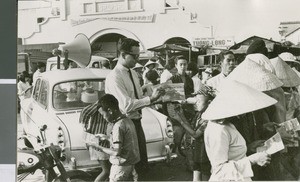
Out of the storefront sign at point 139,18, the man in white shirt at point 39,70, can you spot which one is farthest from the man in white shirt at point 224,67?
the man in white shirt at point 39,70

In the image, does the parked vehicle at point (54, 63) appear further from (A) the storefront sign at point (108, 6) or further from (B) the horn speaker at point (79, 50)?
(A) the storefront sign at point (108, 6)

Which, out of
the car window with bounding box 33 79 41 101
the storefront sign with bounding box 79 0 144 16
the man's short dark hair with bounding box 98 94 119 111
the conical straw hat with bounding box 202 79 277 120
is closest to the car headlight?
the conical straw hat with bounding box 202 79 277 120

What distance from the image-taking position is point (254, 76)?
3373 millimetres

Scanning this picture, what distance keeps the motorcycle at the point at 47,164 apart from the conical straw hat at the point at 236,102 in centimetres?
109

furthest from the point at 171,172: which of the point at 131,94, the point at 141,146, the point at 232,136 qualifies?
the point at 131,94

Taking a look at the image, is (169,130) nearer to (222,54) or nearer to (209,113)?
(209,113)

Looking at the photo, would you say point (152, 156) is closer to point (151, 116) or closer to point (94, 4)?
point (151, 116)

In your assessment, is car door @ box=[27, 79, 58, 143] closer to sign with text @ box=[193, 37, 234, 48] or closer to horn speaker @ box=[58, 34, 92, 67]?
horn speaker @ box=[58, 34, 92, 67]

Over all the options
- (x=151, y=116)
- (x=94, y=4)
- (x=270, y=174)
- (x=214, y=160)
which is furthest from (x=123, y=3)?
(x=270, y=174)

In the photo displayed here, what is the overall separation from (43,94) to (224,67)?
142 cm

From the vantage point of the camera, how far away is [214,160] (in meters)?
3.33

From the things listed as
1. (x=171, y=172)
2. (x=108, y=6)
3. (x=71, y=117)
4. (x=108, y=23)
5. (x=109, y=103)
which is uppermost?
(x=108, y=6)

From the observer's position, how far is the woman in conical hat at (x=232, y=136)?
3.26 metres

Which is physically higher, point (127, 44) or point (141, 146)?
point (127, 44)
